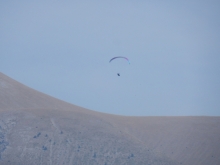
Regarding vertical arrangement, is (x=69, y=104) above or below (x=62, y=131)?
above

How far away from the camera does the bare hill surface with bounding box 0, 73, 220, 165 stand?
3981cm

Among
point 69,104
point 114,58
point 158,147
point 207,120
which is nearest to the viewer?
point 114,58

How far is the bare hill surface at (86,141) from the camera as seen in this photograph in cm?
3981

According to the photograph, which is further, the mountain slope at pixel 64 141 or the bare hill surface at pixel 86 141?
the bare hill surface at pixel 86 141

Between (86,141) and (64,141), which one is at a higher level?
(86,141)

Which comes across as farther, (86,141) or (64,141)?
(86,141)

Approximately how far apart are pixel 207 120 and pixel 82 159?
32.9m

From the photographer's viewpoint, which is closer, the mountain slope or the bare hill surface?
the mountain slope

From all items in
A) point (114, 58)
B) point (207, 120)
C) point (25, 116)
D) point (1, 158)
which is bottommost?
point (1, 158)

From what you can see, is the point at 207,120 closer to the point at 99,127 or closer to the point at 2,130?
the point at 99,127

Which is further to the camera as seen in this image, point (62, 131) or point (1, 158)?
point (62, 131)

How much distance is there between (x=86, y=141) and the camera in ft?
140

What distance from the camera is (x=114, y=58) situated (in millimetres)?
40594

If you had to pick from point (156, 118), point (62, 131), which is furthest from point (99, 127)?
point (156, 118)
